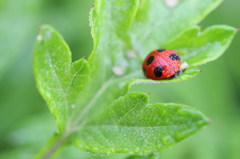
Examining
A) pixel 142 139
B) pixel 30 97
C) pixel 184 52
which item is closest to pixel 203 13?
pixel 184 52

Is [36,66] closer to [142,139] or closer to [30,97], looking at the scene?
[142,139]

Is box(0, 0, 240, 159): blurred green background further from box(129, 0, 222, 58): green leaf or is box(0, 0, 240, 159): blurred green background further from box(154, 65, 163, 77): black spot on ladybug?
box(129, 0, 222, 58): green leaf

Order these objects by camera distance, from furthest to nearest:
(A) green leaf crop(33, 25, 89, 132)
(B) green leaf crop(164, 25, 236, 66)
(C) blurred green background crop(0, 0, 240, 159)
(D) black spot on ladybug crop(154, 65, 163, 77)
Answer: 1. (C) blurred green background crop(0, 0, 240, 159)
2. (D) black spot on ladybug crop(154, 65, 163, 77)
3. (B) green leaf crop(164, 25, 236, 66)
4. (A) green leaf crop(33, 25, 89, 132)

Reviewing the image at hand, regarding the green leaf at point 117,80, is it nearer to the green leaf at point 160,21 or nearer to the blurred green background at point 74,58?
the green leaf at point 160,21

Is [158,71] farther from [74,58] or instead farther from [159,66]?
[74,58]

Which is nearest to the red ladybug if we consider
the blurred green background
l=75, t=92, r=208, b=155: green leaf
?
l=75, t=92, r=208, b=155: green leaf
